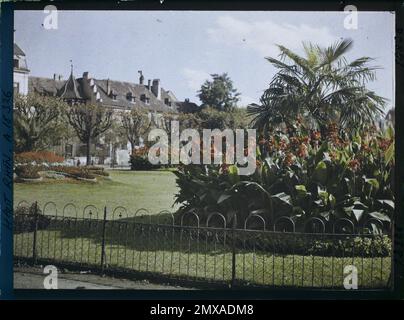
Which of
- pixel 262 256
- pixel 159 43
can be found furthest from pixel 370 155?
pixel 159 43

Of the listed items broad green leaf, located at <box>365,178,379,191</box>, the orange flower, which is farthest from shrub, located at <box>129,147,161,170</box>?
broad green leaf, located at <box>365,178,379,191</box>

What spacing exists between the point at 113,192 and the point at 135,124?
778 mm

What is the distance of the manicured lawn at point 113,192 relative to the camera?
5375 millimetres

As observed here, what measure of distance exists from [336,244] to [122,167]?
244 cm

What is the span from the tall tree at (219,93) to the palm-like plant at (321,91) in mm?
226

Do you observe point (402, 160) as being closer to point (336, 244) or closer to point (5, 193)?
point (336, 244)

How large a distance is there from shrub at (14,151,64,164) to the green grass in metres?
0.76

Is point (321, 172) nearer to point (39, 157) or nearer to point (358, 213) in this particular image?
point (358, 213)

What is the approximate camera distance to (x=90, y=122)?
214 inches

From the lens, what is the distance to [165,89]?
17.4 feet

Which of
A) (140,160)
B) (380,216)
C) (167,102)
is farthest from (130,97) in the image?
(380,216)

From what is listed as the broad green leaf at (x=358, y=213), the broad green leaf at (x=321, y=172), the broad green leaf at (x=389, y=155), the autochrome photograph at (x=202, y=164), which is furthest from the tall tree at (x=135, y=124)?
the broad green leaf at (x=389, y=155)

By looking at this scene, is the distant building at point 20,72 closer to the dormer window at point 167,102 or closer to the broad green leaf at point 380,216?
the dormer window at point 167,102

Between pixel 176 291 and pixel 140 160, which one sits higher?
pixel 140 160
